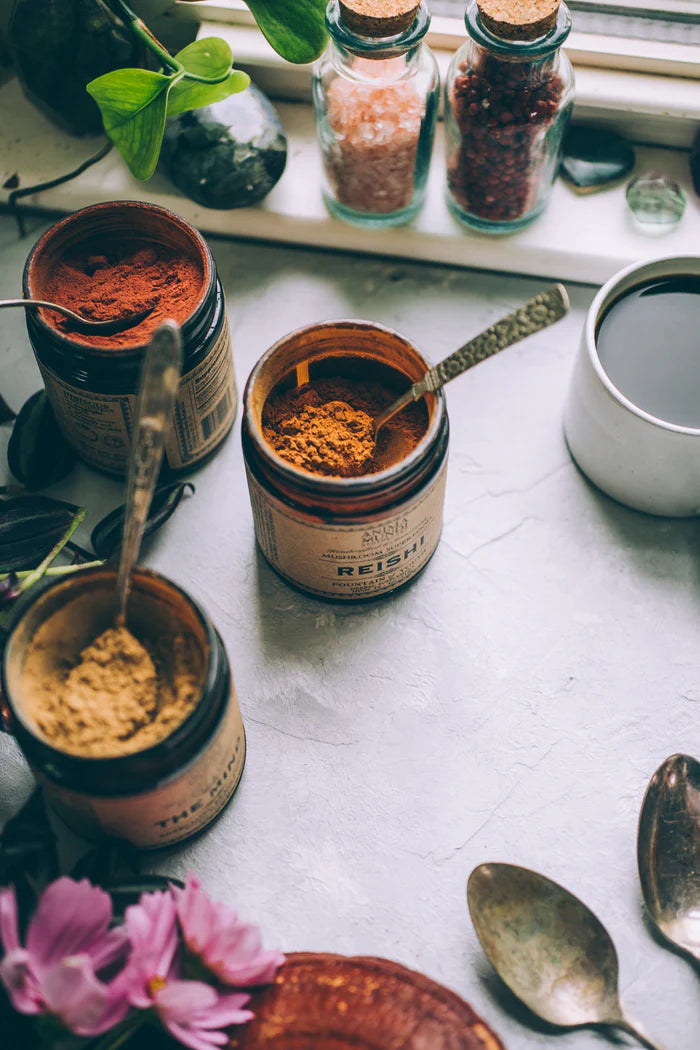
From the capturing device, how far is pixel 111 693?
0.59m

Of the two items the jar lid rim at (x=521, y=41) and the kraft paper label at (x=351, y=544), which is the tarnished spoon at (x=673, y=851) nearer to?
the kraft paper label at (x=351, y=544)

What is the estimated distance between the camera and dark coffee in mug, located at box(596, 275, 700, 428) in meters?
0.76

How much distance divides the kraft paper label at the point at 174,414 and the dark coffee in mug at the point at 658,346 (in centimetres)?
30

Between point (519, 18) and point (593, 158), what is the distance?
23 centimetres

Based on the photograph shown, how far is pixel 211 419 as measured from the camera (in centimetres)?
80

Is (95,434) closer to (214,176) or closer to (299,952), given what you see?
(214,176)

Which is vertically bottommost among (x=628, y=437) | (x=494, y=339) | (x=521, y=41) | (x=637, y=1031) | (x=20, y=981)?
(x=637, y=1031)

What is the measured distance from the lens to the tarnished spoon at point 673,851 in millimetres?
664

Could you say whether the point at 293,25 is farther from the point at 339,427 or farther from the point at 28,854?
the point at 28,854

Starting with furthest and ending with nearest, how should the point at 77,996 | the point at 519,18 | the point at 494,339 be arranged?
1. the point at 519,18
2. the point at 494,339
3. the point at 77,996

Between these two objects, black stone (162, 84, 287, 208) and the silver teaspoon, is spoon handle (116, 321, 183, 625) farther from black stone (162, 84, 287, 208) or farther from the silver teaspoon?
black stone (162, 84, 287, 208)

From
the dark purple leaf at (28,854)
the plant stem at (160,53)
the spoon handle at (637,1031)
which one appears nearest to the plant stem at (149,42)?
the plant stem at (160,53)

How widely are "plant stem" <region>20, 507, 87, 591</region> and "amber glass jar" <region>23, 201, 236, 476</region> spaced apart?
0.19 ft

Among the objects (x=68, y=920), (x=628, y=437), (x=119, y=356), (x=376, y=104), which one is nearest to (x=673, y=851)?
(x=628, y=437)
